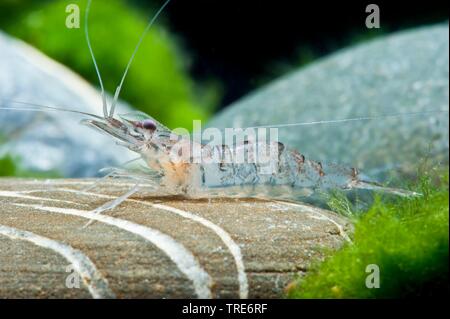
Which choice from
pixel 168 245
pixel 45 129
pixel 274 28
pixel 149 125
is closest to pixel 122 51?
pixel 274 28

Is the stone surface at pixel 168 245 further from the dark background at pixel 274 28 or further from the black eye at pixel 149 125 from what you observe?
the dark background at pixel 274 28

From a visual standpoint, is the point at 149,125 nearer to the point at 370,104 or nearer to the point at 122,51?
the point at 370,104

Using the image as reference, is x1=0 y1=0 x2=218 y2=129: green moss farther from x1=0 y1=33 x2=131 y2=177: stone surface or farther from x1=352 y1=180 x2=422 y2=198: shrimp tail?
x1=352 y1=180 x2=422 y2=198: shrimp tail

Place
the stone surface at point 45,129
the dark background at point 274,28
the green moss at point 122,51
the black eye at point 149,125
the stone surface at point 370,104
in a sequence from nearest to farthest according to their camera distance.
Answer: the black eye at point 149,125
the stone surface at point 370,104
the stone surface at point 45,129
the green moss at point 122,51
the dark background at point 274,28

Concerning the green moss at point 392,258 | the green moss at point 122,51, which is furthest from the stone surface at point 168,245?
the green moss at point 122,51

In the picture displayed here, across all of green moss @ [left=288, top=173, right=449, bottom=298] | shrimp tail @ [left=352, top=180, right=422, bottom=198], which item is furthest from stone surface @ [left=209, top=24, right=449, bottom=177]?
green moss @ [left=288, top=173, right=449, bottom=298]
